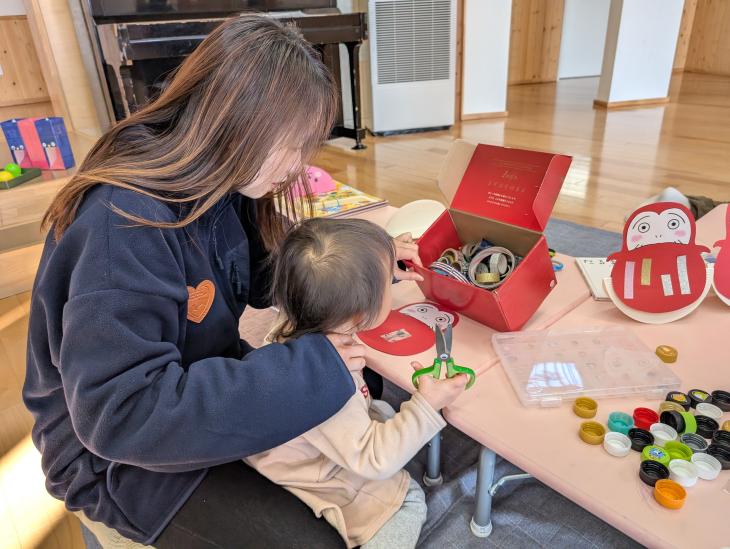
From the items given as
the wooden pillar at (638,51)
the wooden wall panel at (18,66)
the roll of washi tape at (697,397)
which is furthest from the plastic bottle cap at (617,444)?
the wooden wall panel at (18,66)

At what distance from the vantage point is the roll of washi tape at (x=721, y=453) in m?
0.53

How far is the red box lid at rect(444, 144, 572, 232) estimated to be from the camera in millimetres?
842

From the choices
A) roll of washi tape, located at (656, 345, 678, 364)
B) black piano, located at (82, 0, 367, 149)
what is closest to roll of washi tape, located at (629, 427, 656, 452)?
roll of washi tape, located at (656, 345, 678, 364)

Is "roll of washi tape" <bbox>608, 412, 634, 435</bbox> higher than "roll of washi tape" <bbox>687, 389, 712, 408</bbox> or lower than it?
lower

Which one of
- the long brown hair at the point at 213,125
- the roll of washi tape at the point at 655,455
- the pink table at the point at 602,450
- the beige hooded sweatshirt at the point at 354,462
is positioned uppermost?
the long brown hair at the point at 213,125

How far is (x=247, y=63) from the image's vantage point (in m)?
0.60

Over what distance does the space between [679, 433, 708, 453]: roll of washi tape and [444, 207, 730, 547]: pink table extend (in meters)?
0.03

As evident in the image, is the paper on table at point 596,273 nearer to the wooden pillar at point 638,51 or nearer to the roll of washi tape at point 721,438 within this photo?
the roll of washi tape at point 721,438

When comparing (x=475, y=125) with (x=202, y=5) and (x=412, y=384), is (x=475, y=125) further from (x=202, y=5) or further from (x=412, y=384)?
(x=412, y=384)

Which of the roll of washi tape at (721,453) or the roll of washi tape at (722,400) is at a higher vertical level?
the roll of washi tape at (722,400)

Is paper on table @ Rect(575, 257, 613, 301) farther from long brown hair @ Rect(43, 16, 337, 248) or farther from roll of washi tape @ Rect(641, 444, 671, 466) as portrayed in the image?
long brown hair @ Rect(43, 16, 337, 248)

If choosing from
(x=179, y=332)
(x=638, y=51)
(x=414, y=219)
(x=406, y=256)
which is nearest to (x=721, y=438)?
(x=406, y=256)

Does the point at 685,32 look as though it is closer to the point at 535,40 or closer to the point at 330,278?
the point at 535,40

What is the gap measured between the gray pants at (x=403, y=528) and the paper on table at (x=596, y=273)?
0.43m
